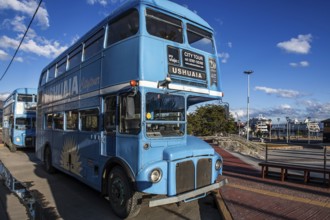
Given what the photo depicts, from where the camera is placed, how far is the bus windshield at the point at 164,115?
16.9 ft

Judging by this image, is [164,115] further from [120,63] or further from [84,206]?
[84,206]

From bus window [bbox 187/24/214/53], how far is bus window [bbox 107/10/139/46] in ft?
4.28

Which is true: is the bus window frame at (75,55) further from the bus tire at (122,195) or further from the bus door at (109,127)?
the bus tire at (122,195)

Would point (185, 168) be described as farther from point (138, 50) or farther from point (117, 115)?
point (138, 50)

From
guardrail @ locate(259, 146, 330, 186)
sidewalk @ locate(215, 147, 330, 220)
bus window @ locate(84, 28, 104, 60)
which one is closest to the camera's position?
sidewalk @ locate(215, 147, 330, 220)

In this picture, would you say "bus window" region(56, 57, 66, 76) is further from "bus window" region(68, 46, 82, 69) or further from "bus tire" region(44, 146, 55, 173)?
"bus tire" region(44, 146, 55, 173)

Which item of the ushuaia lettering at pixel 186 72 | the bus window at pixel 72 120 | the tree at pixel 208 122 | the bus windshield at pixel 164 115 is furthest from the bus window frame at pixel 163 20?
the tree at pixel 208 122

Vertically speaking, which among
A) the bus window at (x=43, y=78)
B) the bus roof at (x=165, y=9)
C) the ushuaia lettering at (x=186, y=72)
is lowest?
the ushuaia lettering at (x=186, y=72)

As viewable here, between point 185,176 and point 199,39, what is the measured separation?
3167 millimetres

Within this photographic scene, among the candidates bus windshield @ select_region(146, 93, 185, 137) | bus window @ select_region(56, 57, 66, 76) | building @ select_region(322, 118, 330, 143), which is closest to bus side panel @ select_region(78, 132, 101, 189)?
bus windshield @ select_region(146, 93, 185, 137)

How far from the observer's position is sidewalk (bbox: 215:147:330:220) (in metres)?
5.38

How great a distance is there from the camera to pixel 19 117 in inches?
714

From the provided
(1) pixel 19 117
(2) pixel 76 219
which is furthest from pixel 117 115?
(1) pixel 19 117

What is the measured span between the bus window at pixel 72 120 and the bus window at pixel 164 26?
366 centimetres
